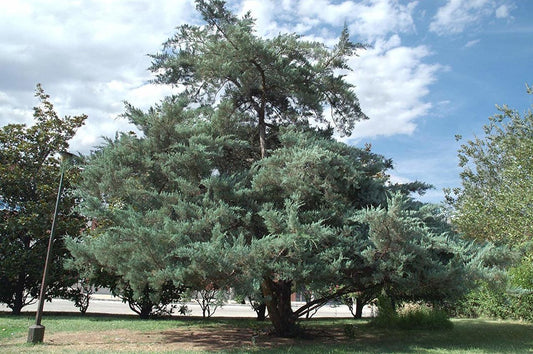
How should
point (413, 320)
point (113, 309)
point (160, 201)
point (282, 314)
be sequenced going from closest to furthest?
point (160, 201) → point (282, 314) → point (413, 320) → point (113, 309)

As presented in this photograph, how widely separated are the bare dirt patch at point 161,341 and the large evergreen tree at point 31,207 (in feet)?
20.8

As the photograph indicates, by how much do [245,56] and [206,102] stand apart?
→ 105 inches

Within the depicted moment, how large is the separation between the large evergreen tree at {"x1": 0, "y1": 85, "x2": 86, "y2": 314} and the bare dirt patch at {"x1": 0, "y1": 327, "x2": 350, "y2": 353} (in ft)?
20.8

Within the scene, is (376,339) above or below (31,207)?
below

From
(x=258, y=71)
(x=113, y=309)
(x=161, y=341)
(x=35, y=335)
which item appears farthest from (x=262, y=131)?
(x=113, y=309)

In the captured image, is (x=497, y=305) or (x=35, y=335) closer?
(x=35, y=335)

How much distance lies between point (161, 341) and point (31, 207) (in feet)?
30.9

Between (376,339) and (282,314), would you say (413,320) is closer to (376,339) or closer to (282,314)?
(376,339)

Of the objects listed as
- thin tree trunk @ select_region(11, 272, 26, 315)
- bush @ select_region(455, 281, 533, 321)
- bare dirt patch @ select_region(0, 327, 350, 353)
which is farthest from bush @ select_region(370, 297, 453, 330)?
thin tree trunk @ select_region(11, 272, 26, 315)

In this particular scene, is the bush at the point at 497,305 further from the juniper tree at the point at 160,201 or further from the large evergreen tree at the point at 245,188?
the juniper tree at the point at 160,201

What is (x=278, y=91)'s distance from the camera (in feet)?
37.8

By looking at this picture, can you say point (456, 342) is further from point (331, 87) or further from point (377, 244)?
point (331, 87)

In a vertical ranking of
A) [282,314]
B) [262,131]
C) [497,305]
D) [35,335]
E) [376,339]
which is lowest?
[376,339]

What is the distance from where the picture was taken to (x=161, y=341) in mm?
9484
